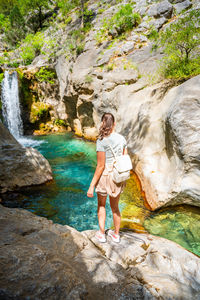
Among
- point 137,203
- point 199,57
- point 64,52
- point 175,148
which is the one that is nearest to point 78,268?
point 137,203

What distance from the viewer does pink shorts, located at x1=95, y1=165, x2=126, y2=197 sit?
2377 mm

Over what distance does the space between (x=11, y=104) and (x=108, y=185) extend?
14.1 meters

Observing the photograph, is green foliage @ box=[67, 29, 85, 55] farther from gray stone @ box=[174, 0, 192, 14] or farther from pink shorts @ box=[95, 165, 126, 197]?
pink shorts @ box=[95, 165, 126, 197]

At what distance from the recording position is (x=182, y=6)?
10.6 meters

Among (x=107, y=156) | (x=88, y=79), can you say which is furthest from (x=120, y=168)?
(x=88, y=79)

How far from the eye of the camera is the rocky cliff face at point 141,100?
141 inches

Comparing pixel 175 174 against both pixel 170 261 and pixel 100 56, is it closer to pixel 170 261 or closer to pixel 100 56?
pixel 170 261

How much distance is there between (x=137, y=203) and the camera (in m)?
4.37

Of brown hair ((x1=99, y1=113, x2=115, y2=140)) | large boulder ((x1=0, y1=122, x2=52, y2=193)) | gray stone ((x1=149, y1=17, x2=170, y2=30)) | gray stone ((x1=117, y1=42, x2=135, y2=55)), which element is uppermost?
gray stone ((x1=149, y1=17, x2=170, y2=30))

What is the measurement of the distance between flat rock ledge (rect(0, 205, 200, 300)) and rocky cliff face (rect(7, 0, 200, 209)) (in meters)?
1.60

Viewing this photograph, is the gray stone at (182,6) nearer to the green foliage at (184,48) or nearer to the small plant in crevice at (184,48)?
the small plant in crevice at (184,48)

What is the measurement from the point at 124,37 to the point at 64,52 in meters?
5.17

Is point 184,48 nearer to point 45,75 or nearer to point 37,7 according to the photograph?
point 45,75

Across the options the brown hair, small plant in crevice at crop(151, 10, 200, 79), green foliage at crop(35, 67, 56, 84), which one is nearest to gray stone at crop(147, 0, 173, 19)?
small plant in crevice at crop(151, 10, 200, 79)
